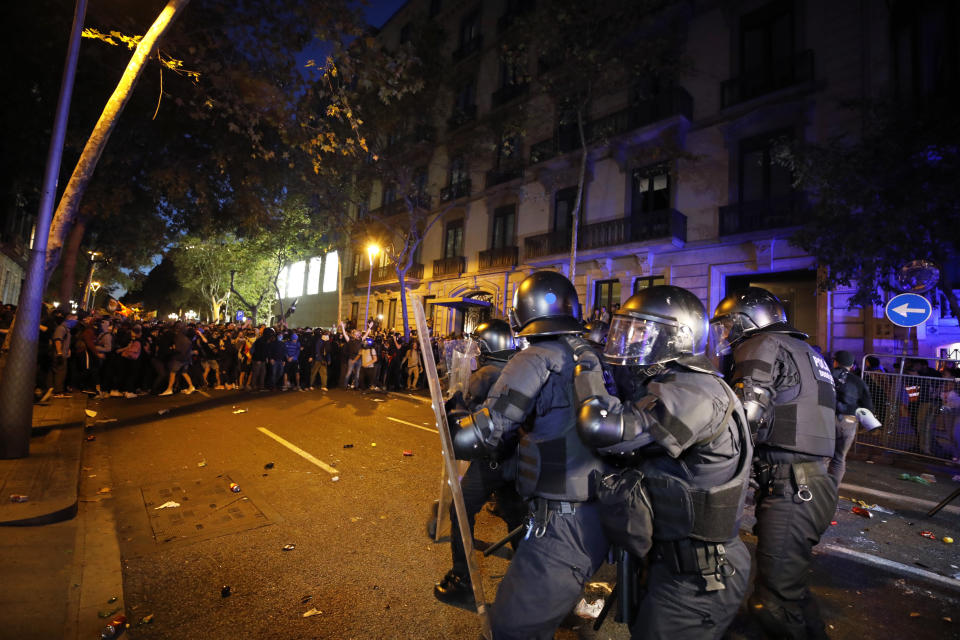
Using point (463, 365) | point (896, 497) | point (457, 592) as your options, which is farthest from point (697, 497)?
point (896, 497)

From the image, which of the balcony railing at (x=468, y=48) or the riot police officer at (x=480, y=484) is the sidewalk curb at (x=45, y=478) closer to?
the riot police officer at (x=480, y=484)

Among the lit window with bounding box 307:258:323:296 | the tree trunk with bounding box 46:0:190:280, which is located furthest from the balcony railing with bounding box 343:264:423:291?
the tree trunk with bounding box 46:0:190:280

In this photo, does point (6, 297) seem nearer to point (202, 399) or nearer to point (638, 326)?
point (202, 399)

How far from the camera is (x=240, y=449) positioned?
6.39m

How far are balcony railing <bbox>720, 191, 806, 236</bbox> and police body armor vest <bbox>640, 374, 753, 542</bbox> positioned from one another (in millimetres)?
12645

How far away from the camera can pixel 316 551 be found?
359 cm

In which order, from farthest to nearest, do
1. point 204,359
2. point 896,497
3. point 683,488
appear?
point 204,359
point 896,497
point 683,488

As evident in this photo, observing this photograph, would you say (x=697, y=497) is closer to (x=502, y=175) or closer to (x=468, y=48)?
(x=502, y=175)

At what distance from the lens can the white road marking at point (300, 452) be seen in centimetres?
564

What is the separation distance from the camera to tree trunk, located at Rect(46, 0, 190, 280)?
5.58m

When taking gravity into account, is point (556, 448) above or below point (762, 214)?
below

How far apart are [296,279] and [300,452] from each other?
3821 centimetres

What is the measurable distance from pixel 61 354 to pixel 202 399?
2.53 meters

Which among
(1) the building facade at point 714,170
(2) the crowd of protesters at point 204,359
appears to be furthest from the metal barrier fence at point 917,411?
(2) the crowd of protesters at point 204,359
